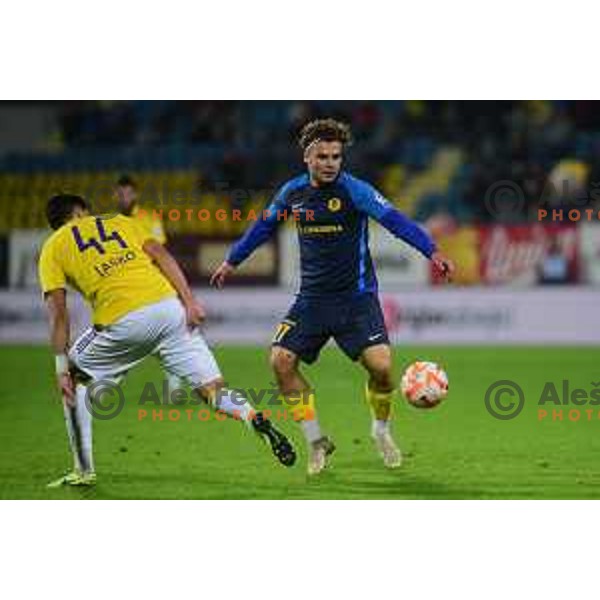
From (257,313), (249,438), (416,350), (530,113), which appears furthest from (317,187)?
(530,113)

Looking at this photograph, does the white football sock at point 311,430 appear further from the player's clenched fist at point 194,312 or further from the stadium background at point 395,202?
the stadium background at point 395,202

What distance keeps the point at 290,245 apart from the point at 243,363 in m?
3.63

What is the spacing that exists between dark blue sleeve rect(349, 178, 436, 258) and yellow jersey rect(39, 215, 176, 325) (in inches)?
44.3

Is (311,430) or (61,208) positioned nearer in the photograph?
(61,208)

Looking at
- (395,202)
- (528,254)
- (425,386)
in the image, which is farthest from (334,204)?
(395,202)

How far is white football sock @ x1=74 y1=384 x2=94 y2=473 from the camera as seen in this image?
7.03m

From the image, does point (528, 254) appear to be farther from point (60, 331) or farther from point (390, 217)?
point (60, 331)

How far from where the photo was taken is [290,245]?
17391 millimetres

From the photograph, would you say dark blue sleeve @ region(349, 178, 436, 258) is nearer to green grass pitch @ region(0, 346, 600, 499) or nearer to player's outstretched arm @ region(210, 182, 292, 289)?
player's outstretched arm @ region(210, 182, 292, 289)

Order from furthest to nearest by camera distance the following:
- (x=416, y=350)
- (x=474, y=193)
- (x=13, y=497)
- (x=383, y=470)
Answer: (x=474, y=193) < (x=416, y=350) < (x=383, y=470) < (x=13, y=497)

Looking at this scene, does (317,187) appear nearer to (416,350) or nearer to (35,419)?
(35,419)

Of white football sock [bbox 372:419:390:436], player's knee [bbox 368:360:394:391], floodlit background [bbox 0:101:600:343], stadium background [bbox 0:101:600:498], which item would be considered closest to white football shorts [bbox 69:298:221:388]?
player's knee [bbox 368:360:394:391]

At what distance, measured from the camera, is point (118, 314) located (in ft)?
23.2

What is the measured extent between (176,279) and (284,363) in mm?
839
